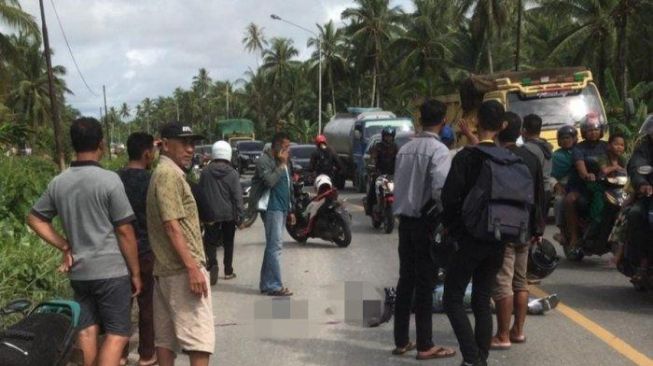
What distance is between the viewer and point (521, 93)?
1609 centimetres

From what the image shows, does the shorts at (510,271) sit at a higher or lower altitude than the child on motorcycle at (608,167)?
lower

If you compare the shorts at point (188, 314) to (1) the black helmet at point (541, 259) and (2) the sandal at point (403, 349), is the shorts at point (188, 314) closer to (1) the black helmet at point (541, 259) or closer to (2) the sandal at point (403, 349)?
(2) the sandal at point (403, 349)

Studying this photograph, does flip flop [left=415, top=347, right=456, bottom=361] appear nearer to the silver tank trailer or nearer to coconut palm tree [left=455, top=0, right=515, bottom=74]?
the silver tank trailer

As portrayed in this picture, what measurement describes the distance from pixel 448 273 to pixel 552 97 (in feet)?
37.7

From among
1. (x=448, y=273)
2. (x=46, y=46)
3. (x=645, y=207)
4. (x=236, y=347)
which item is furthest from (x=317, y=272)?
(x=46, y=46)

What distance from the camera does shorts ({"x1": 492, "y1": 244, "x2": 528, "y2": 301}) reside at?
6.06m

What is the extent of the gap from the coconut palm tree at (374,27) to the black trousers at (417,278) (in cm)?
5282

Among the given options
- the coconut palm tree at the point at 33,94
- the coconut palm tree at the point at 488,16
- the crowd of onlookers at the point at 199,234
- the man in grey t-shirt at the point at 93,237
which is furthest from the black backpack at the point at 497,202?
the coconut palm tree at the point at 33,94

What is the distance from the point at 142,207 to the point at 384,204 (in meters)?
8.29

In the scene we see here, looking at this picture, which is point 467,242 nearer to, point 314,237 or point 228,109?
point 314,237

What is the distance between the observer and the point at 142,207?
594 cm

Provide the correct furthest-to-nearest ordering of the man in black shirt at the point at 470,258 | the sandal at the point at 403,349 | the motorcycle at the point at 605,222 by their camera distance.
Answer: the motorcycle at the point at 605,222 < the sandal at the point at 403,349 < the man in black shirt at the point at 470,258

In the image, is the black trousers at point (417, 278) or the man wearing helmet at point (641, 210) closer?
the black trousers at point (417, 278)

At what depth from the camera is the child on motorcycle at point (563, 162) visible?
31.5 ft
